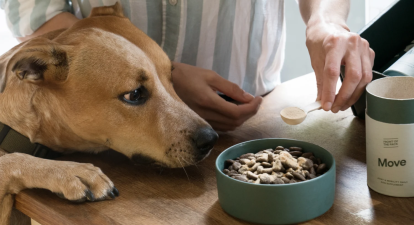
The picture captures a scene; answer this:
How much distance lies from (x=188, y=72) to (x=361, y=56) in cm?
55

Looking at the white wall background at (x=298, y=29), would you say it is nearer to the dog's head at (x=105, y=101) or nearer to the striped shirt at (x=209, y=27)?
the striped shirt at (x=209, y=27)

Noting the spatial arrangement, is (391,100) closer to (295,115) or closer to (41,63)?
(295,115)

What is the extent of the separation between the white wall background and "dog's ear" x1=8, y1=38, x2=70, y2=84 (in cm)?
152

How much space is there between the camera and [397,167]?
35.0 inches

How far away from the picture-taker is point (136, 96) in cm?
115

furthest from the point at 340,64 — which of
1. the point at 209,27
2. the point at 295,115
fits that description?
the point at 209,27

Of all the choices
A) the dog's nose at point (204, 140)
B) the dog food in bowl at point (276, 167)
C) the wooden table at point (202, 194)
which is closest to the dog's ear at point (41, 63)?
the wooden table at point (202, 194)

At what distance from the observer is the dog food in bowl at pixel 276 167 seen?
2.94 ft

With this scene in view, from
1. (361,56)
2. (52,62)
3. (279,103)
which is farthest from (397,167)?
(52,62)

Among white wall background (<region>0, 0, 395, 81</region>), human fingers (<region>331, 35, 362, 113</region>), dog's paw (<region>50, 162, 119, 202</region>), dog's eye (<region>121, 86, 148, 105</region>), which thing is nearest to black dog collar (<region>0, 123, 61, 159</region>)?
dog's paw (<region>50, 162, 119, 202</region>)

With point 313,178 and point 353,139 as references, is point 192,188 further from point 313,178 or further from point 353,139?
point 353,139

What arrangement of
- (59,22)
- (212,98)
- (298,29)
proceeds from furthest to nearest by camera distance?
1. (298,29)
2. (59,22)
3. (212,98)

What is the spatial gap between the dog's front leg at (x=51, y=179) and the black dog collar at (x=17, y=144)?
62 millimetres

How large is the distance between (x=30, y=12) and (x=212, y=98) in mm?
715
